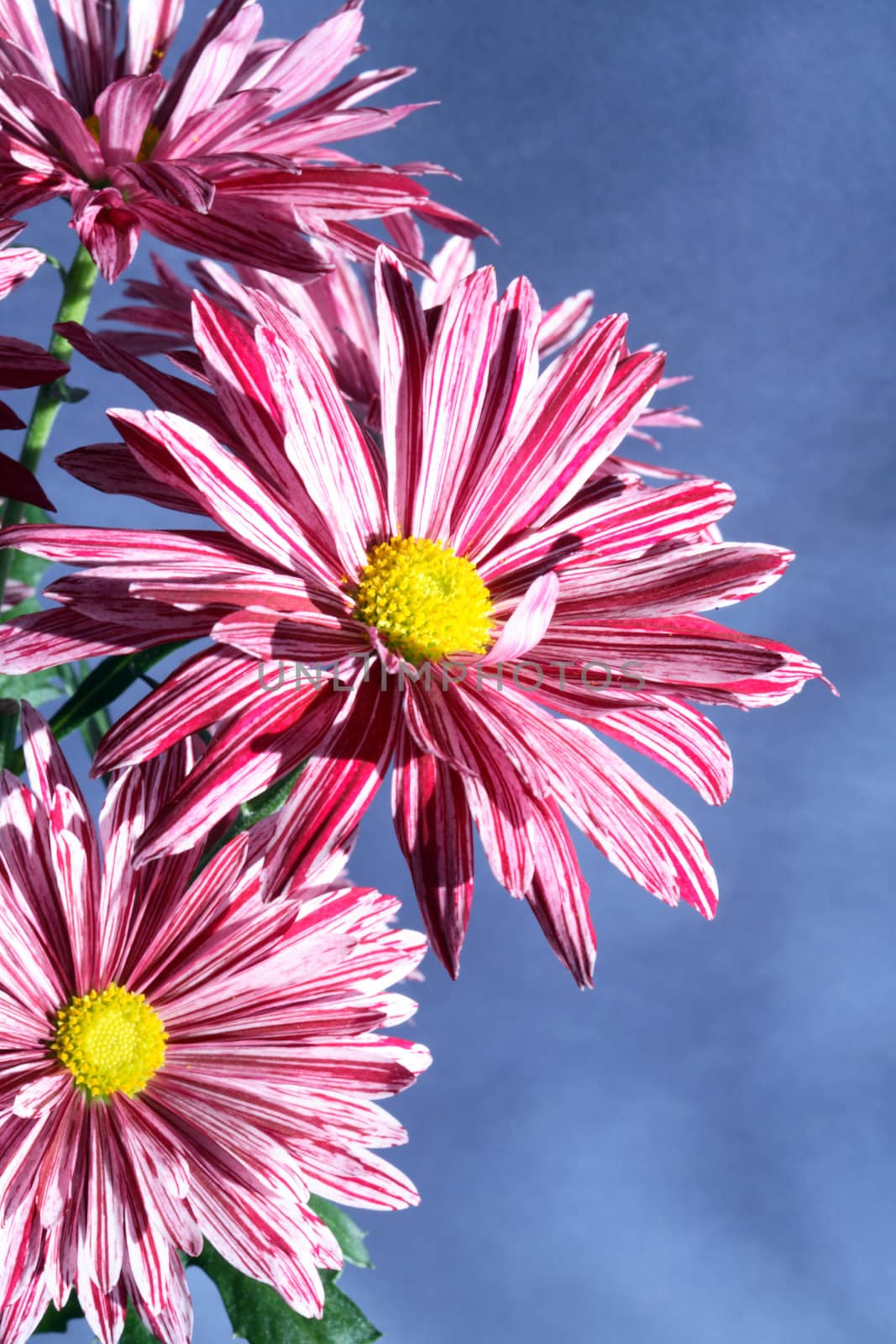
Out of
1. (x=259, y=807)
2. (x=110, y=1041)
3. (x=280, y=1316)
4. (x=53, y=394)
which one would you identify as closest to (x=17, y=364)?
(x=53, y=394)

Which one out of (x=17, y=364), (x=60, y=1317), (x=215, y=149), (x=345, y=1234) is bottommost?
(x=60, y=1317)

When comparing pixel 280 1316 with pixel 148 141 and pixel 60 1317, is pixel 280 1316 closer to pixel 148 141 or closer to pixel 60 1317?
pixel 60 1317

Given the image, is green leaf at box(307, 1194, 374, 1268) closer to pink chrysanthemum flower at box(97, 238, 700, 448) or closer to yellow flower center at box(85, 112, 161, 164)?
pink chrysanthemum flower at box(97, 238, 700, 448)

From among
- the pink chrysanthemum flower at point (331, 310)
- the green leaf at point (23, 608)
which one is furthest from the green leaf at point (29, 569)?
the pink chrysanthemum flower at point (331, 310)

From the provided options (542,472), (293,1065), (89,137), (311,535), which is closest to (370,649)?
(311,535)

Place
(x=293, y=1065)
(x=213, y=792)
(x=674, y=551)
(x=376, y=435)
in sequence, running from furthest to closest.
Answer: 1. (x=376, y=435)
2. (x=293, y=1065)
3. (x=674, y=551)
4. (x=213, y=792)

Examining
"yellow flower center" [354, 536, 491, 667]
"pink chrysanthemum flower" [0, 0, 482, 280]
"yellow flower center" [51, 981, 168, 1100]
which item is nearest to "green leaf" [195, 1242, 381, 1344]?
"yellow flower center" [51, 981, 168, 1100]

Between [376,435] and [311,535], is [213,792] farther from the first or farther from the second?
[376,435]
